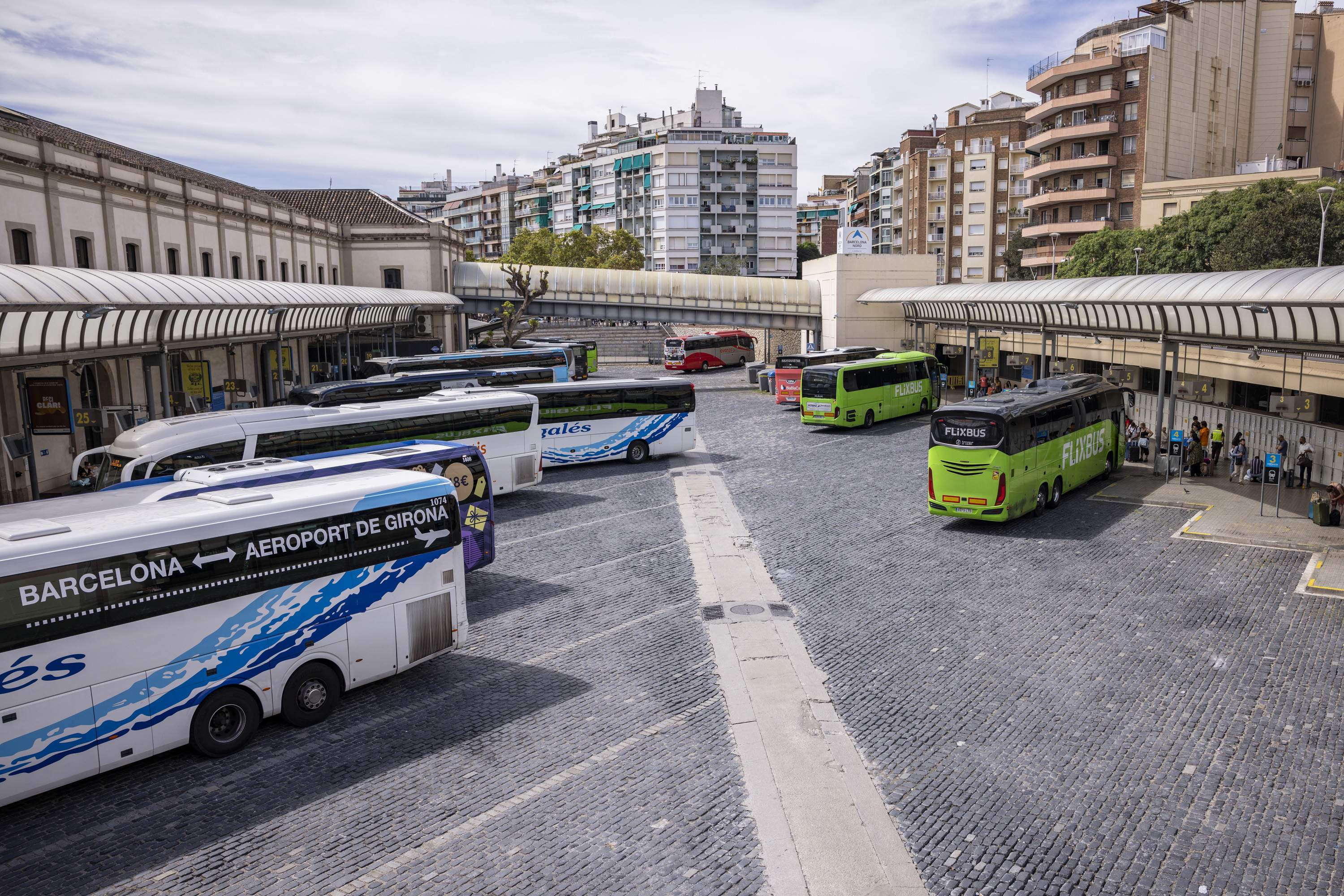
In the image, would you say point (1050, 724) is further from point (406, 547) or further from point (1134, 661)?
point (406, 547)

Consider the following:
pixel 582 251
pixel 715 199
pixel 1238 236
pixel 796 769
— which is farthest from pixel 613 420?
pixel 715 199

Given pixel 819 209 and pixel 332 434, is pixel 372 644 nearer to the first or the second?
pixel 332 434

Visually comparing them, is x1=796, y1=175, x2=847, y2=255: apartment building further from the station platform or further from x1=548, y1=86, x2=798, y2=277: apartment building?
the station platform

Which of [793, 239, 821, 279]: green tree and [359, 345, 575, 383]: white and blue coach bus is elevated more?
[793, 239, 821, 279]: green tree

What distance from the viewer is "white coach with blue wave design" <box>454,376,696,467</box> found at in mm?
29422

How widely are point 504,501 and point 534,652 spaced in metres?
11.4

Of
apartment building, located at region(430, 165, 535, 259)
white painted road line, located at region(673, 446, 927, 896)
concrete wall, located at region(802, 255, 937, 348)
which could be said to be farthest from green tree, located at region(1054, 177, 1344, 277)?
apartment building, located at region(430, 165, 535, 259)

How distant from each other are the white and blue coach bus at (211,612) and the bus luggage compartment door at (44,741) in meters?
0.01

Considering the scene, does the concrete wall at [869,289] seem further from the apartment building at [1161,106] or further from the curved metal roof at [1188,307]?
the apartment building at [1161,106]

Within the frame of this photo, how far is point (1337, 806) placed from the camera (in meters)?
9.61

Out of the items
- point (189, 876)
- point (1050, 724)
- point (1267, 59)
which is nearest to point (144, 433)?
point (189, 876)

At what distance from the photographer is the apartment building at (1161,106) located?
6975 cm

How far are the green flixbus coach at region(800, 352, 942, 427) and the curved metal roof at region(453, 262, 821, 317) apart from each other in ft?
58.9

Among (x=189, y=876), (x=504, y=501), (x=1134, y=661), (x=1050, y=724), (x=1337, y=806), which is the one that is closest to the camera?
(x=189, y=876)
